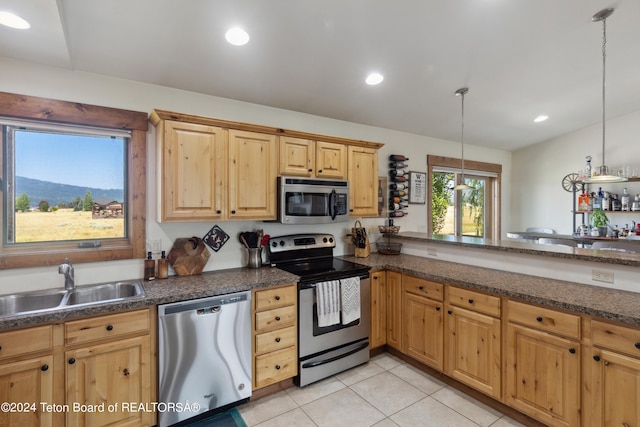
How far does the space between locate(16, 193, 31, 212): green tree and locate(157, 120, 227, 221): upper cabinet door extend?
0.87m

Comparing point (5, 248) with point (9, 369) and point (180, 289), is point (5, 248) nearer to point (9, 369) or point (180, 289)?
point (9, 369)

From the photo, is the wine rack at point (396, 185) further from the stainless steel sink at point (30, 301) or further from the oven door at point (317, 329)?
the stainless steel sink at point (30, 301)

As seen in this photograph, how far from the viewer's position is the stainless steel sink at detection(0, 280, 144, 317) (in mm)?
1989

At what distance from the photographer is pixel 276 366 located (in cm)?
242

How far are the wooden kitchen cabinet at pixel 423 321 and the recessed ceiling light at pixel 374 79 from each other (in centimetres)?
184

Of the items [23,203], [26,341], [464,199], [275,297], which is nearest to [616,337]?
[275,297]

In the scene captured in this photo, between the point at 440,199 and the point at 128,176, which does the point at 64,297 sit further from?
the point at 440,199

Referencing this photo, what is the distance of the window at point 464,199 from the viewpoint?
464 cm

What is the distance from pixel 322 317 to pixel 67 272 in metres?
1.89

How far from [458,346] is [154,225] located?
2.66 metres

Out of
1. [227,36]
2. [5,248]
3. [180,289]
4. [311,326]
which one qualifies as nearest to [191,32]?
[227,36]

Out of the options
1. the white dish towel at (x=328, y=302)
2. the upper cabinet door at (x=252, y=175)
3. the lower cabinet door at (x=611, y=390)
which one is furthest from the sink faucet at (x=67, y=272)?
the lower cabinet door at (x=611, y=390)

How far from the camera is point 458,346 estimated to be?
2.44 metres

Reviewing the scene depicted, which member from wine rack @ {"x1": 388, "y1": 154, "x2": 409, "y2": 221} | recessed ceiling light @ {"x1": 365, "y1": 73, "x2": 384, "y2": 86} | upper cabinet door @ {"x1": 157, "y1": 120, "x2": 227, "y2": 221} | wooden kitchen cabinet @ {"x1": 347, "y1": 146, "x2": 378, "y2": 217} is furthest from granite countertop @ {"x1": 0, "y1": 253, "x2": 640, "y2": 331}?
recessed ceiling light @ {"x1": 365, "y1": 73, "x2": 384, "y2": 86}
